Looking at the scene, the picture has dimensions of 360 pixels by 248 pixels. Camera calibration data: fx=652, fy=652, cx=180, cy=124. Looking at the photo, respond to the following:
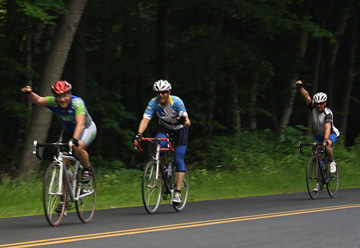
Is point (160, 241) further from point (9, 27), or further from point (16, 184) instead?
point (9, 27)

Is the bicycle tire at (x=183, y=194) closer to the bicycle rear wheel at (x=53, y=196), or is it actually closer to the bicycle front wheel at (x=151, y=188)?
the bicycle front wheel at (x=151, y=188)

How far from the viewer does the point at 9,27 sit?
23.5 meters

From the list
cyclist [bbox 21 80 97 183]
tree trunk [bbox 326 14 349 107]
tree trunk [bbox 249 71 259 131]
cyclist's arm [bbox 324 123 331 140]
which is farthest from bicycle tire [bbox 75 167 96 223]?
tree trunk [bbox 326 14 349 107]

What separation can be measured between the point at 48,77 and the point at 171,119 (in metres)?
5.65

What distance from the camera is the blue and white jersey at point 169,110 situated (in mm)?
10852

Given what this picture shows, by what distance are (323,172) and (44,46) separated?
460 inches

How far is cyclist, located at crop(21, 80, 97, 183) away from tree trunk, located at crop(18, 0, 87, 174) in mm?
6075

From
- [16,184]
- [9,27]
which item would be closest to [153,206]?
[16,184]

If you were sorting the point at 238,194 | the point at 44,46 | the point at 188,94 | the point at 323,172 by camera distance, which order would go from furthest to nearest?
the point at 188,94 < the point at 44,46 < the point at 238,194 < the point at 323,172

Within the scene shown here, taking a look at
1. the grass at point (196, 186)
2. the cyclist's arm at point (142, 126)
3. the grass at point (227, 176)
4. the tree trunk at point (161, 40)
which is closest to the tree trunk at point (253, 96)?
the grass at point (227, 176)

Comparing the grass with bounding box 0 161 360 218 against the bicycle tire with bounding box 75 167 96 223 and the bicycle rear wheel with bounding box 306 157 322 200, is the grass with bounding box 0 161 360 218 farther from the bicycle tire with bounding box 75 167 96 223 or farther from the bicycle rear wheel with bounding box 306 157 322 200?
the bicycle rear wheel with bounding box 306 157 322 200

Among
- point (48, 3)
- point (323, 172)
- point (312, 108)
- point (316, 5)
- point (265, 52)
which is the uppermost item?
point (316, 5)

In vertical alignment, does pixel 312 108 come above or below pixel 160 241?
above

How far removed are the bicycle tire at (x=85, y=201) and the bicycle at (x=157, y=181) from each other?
94 centimetres
